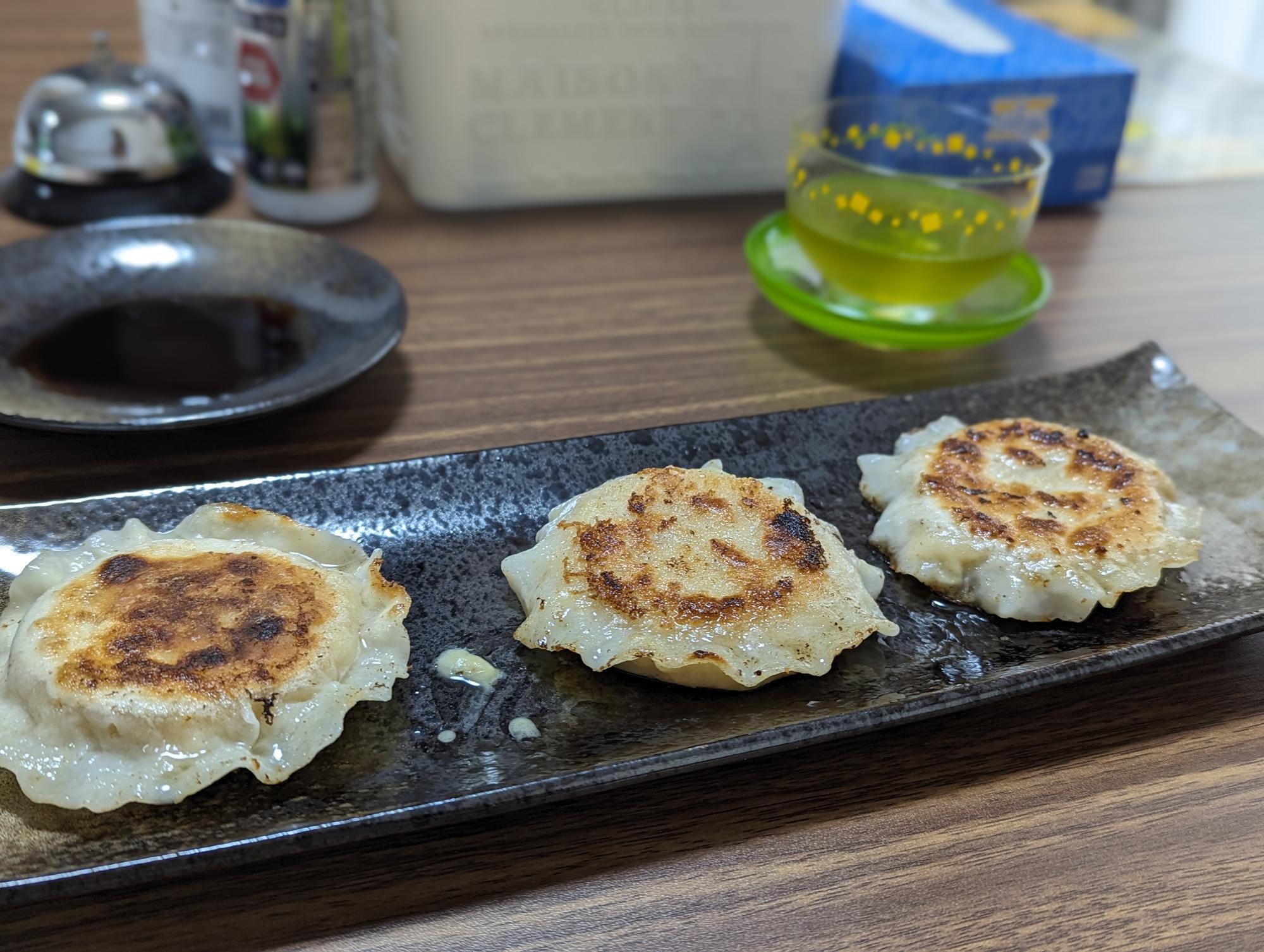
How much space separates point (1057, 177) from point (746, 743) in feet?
5.19

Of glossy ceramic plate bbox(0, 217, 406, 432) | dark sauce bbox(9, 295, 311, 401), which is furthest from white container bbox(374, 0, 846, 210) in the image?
dark sauce bbox(9, 295, 311, 401)

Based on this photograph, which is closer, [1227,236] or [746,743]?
[746,743]

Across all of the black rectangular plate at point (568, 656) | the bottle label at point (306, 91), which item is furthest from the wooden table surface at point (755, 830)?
the bottle label at point (306, 91)

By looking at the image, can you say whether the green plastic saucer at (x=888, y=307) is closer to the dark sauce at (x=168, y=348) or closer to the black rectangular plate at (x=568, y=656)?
the black rectangular plate at (x=568, y=656)

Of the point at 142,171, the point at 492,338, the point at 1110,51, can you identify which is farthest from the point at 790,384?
the point at 1110,51

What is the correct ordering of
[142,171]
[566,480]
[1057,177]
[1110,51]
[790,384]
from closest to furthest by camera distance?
[566,480] < [790,384] < [142,171] < [1057,177] < [1110,51]

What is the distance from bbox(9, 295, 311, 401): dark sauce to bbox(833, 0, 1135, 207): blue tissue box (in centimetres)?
110

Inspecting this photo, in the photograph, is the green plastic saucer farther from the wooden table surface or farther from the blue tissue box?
the blue tissue box

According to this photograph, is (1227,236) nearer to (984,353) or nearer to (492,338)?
(984,353)

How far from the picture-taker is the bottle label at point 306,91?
5.18 feet

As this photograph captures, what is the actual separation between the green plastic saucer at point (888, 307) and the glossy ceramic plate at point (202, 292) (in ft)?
1.86

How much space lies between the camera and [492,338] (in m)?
1.56

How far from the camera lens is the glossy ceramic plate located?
1.27 metres

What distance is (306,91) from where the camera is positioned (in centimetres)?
163
